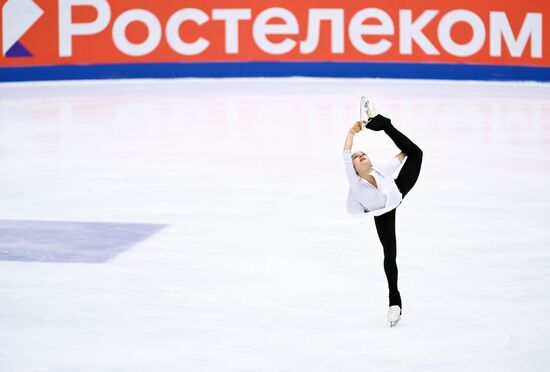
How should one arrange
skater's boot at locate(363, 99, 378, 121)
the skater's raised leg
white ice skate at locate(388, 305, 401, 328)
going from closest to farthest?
1. skater's boot at locate(363, 99, 378, 121)
2. the skater's raised leg
3. white ice skate at locate(388, 305, 401, 328)

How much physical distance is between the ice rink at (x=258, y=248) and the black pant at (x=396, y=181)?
0.32m

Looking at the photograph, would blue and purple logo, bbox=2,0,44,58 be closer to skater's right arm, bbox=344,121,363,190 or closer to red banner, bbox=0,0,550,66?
red banner, bbox=0,0,550,66

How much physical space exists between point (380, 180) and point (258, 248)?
2.72 meters

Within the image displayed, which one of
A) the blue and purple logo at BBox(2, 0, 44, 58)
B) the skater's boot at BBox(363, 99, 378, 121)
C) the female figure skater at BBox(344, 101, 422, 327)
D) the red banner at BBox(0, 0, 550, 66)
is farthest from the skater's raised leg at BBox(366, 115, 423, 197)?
the blue and purple logo at BBox(2, 0, 44, 58)

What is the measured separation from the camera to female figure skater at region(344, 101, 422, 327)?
6625 millimetres

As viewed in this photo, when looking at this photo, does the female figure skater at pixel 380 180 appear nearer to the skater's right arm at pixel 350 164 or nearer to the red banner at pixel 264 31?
the skater's right arm at pixel 350 164

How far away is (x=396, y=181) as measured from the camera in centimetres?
683

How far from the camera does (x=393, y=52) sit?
77.4ft

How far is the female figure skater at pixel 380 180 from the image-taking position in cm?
662

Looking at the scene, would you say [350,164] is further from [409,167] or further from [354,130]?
[409,167]

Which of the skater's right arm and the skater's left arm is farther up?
the skater's left arm

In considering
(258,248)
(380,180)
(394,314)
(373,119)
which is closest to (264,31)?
(258,248)

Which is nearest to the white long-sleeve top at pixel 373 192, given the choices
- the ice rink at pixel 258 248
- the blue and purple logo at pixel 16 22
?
the ice rink at pixel 258 248

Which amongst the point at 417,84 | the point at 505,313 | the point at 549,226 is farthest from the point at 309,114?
the point at 505,313
